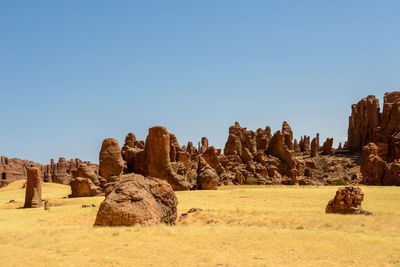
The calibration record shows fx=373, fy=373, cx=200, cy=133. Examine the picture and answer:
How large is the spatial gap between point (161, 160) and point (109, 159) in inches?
243

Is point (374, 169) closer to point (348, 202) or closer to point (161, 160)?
point (161, 160)

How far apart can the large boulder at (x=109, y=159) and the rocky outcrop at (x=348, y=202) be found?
2917 centimetres

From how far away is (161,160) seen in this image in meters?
44.0

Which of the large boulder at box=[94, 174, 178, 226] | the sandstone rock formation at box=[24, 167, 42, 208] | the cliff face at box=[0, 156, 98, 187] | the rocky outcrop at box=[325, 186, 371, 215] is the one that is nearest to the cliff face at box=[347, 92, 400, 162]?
the rocky outcrop at box=[325, 186, 371, 215]

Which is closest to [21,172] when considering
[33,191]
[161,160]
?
[161,160]

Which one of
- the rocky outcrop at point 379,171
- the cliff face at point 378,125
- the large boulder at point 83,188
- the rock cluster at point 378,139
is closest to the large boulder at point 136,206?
the large boulder at point 83,188

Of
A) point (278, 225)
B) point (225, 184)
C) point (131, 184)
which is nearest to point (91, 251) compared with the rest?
point (131, 184)

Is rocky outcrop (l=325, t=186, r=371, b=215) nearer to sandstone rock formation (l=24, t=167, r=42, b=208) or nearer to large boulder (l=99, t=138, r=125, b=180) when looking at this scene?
sandstone rock formation (l=24, t=167, r=42, b=208)

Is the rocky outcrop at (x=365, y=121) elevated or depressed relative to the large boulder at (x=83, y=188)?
elevated

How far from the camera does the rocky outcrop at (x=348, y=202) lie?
20.2 m

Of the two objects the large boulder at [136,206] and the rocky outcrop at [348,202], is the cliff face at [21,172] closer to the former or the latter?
the large boulder at [136,206]

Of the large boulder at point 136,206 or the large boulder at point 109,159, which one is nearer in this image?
the large boulder at point 136,206

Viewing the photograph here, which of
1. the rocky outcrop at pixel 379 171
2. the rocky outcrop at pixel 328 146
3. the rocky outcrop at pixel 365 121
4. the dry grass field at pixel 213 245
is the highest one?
the rocky outcrop at pixel 365 121

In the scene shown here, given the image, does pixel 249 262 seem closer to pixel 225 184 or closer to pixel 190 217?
pixel 190 217
